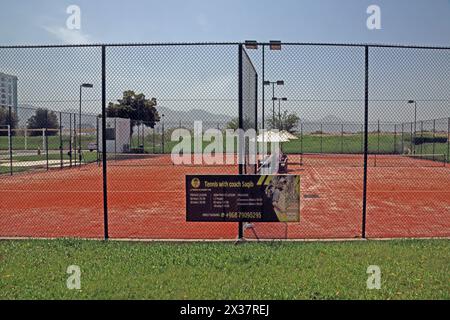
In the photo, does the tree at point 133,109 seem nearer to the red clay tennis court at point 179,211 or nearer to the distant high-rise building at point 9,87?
the distant high-rise building at point 9,87

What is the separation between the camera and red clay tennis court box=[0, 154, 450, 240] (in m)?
8.73

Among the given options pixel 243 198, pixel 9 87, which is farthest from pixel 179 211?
pixel 9 87

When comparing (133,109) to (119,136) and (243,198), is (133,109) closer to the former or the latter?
(119,136)

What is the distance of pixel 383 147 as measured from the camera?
155ft

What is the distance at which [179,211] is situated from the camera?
11242 millimetres

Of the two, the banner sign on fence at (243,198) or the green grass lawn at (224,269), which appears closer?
the green grass lawn at (224,269)

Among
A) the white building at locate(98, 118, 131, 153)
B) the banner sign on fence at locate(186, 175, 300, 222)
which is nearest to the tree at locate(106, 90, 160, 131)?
the white building at locate(98, 118, 131, 153)

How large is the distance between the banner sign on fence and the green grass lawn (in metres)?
0.63

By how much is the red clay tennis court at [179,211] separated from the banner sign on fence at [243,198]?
28.5 inches

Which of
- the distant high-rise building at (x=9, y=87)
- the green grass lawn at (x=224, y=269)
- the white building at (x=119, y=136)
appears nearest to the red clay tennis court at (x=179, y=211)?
the green grass lawn at (x=224, y=269)

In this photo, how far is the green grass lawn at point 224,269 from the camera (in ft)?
16.5

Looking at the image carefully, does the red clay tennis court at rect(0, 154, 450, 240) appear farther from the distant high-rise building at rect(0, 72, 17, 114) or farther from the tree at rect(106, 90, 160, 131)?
the tree at rect(106, 90, 160, 131)
